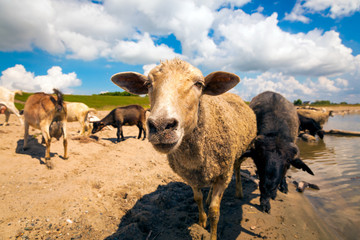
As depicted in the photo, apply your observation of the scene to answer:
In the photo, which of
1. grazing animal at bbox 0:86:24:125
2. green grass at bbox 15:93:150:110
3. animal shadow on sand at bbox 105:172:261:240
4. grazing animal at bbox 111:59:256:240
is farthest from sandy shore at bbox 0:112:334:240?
green grass at bbox 15:93:150:110

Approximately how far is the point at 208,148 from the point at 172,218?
200cm

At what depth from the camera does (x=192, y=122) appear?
2420 mm

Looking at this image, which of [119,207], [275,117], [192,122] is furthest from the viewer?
[275,117]

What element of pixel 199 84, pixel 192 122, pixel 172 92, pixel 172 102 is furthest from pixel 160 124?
pixel 199 84

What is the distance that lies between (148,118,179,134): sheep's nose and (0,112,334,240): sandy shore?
2.45m

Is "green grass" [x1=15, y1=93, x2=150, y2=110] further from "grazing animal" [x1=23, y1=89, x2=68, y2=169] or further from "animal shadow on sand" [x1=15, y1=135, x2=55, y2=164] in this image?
"grazing animal" [x1=23, y1=89, x2=68, y2=169]

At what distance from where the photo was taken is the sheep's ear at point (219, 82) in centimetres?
266

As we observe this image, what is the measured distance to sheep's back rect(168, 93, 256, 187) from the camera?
9.24 feet

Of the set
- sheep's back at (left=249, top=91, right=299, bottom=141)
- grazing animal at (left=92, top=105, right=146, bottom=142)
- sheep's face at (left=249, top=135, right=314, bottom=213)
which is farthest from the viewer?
grazing animal at (left=92, top=105, right=146, bottom=142)

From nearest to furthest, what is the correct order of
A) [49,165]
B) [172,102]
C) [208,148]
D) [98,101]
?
[172,102], [208,148], [49,165], [98,101]

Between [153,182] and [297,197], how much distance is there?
440cm

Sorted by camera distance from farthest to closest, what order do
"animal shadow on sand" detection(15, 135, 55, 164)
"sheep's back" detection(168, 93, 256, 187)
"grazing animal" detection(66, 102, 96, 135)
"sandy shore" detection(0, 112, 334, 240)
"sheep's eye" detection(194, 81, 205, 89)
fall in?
"grazing animal" detection(66, 102, 96, 135), "animal shadow on sand" detection(15, 135, 55, 164), "sandy shore" detection(0, 112, 334, 240), "sheep's back" detection(168, 93, 256, 187), "sheep's eye" detection(194, 81, 205, 89)

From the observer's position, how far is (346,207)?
4.43m

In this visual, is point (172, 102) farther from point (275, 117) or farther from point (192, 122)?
point (275, 117)
